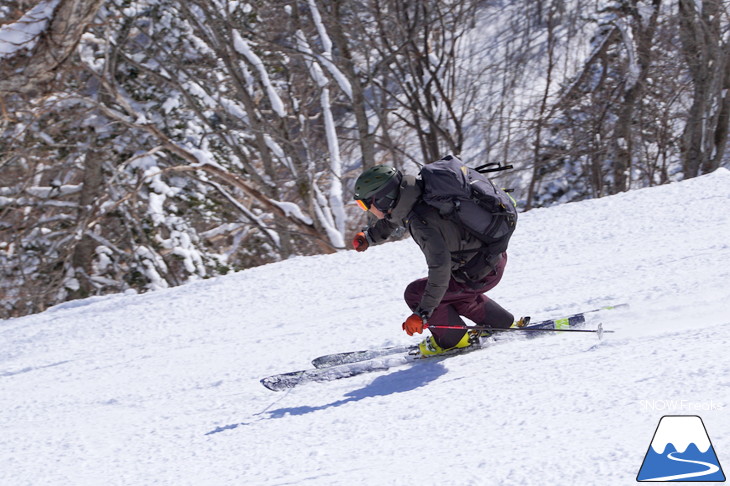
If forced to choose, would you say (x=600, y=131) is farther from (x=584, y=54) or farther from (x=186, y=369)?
(x=186, y=369)

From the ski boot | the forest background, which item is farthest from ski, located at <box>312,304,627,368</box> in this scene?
the forest background

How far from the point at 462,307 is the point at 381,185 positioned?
3.42 feet

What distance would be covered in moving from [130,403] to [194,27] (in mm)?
12590

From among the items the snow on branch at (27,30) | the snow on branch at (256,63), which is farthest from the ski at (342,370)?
the snow on branch at (256,63)

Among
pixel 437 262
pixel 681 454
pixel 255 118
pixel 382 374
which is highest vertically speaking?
pixel 255 118

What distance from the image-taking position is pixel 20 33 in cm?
713

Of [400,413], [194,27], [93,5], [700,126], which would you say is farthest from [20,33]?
[700,126]

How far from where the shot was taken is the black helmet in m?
3.83

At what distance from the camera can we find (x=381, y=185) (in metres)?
3.83

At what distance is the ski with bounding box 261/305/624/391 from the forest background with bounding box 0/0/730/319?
14.0ft

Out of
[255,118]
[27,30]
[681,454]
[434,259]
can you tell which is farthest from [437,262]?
[255,118]

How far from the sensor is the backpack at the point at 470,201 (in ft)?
12.4

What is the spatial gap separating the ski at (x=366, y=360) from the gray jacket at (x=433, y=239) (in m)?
0.57

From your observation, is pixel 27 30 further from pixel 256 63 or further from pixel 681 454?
pixel 681 454
